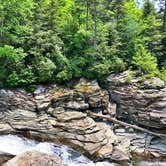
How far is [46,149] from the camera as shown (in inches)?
843

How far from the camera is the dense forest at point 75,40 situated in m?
26.4

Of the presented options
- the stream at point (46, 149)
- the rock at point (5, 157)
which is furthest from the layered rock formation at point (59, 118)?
the rock at point (5, 157)

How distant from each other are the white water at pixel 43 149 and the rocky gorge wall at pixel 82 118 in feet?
1.52

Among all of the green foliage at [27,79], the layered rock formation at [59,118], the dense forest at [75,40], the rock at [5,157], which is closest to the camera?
the rock at [5,157]

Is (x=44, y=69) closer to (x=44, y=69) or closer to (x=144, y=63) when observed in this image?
(x=44, y=69)

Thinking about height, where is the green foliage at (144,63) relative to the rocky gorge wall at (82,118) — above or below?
above

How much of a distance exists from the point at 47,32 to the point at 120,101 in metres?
8.56

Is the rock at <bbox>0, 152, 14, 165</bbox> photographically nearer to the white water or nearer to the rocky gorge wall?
the white water

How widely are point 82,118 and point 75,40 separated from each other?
30.6ft

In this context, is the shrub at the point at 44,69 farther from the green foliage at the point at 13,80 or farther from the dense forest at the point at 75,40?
the green foliage at the point at 13,80

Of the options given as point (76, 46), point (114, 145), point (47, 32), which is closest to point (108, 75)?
point (76, 46)

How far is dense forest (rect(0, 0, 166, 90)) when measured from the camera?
26.4 meters

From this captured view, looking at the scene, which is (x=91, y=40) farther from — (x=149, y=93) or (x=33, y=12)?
(x=149, y=93)

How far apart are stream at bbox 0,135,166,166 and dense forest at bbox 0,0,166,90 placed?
5239 mm
